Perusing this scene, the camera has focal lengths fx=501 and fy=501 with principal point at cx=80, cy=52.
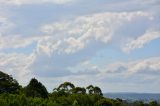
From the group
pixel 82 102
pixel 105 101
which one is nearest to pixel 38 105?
pixel 82 102

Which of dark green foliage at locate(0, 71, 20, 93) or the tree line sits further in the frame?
dark green foliage at locate(0, 71, 20, 93)

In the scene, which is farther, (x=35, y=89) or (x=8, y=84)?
(x=8, y=84)

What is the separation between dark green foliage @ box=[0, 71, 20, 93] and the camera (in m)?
115

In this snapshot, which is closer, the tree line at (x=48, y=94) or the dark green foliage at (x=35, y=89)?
the tree line at (x=48, y=94)

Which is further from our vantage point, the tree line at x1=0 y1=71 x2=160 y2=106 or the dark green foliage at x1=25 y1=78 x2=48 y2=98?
the dark green foliage at x1=25 y1=78 x2=48 y2=98

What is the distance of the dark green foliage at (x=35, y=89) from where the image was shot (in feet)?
349

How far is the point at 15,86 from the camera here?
117 metres

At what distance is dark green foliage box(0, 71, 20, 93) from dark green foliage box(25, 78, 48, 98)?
622 cm

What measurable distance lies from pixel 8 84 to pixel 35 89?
400 inches

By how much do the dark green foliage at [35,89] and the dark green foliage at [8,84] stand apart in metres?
6.22

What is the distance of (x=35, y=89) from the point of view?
109 m

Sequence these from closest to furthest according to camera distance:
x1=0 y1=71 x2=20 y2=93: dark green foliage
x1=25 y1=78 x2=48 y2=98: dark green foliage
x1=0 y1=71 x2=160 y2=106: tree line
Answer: x1=0 y1=71 x2=160 y2=106: tree line < x1=25 y1=78 x2=48 y2=98: dark green foliage < x1=0 y1=71 x2=20 y2=93: dark green foliage

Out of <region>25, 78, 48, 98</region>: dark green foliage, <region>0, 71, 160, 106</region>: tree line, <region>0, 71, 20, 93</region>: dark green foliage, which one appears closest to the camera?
<region>0, 71, 160, 106</region>: tree line

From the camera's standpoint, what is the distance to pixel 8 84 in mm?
116000
